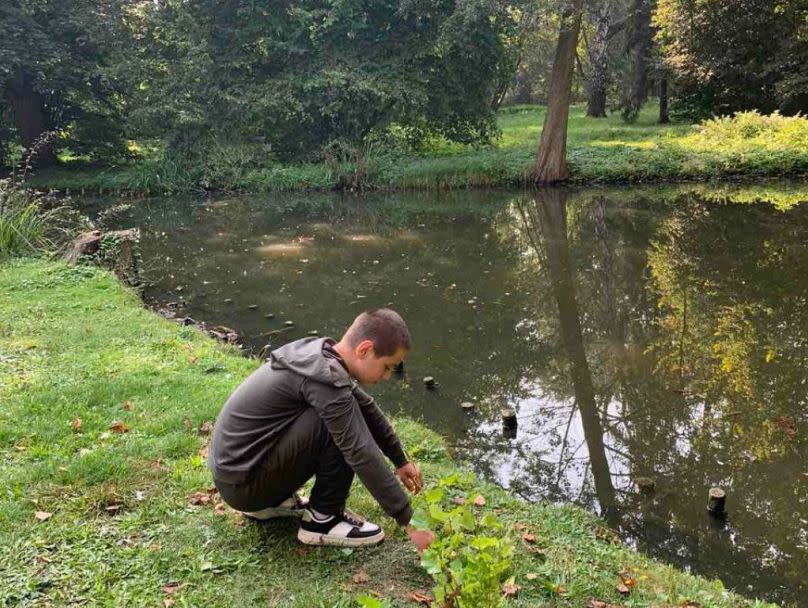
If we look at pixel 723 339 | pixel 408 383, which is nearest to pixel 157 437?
pixel 408 383

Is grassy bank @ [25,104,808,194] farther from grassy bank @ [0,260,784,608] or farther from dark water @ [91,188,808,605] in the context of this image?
grassy bank @ [0,260,784,608]

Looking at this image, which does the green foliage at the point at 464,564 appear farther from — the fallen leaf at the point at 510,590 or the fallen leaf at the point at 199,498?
the fallen leaf at the point at 199,498

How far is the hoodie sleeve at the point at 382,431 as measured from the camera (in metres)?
3.15

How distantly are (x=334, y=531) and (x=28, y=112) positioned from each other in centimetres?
2578

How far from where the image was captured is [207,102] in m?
22.5

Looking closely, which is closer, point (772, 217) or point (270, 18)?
point (772, 217)

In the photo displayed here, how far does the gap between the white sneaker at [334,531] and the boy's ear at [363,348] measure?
2.86 ft

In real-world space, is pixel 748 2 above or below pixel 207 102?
above

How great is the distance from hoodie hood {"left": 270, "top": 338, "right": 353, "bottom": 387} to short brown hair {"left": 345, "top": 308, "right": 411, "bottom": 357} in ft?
0.47

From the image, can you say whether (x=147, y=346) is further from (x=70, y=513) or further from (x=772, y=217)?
(x=772, y=217)

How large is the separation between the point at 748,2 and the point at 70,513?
81.9 feet

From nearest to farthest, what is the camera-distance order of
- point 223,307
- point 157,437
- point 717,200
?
point 157,437 → point 223,307 → point 717,200

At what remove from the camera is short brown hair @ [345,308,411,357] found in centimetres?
287

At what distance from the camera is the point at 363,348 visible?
288 cm
